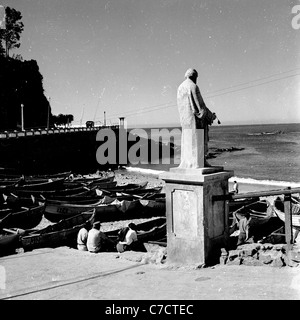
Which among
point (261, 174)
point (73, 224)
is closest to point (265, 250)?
point (73, 224)

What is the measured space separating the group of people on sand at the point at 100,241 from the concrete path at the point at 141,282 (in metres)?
1.74

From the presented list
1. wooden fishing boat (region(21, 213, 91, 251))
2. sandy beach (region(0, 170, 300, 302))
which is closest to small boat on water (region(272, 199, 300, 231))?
sandy beach (region(0, 170, 300, 302))

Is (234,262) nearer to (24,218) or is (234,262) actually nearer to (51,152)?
(24,218)

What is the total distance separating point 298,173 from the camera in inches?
2093

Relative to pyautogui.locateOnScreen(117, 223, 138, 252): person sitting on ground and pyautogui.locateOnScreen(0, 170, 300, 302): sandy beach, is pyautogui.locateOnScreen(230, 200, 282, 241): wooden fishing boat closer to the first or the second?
pyautogui.locateOnScreen(117, 223, 138, 252): person sitting on ground

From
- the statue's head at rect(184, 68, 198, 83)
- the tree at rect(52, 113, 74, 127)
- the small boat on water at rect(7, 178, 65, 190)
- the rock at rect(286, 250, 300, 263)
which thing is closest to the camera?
the rock at rect(286, 250, 300, 263)

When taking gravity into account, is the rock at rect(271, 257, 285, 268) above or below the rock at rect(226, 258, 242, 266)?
above

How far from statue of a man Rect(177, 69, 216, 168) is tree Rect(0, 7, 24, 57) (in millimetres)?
66997

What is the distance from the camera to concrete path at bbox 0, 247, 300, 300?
530cm

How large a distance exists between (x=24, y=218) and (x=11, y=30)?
6167cm

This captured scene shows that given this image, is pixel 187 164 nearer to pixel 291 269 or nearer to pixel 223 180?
pixel 223 180

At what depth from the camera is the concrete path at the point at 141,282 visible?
5.30 m

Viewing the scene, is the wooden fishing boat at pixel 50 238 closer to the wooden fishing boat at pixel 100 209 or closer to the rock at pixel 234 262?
the wooden fishing boat at pixel 100 209

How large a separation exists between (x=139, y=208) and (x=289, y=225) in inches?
573
